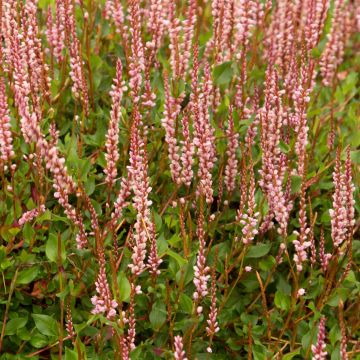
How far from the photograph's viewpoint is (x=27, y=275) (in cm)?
281

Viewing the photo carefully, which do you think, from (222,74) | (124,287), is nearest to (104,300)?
(124,287)

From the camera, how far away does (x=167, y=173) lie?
3.28 m

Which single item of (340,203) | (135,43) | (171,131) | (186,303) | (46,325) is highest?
(135,43)

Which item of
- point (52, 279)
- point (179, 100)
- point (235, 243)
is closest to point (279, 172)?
point (235, 243)

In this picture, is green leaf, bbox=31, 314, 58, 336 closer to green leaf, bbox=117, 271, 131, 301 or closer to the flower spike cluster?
green leaf, bbox=117, 271, 131, 301

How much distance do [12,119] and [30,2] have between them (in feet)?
2.00

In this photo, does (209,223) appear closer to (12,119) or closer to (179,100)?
(179,100)

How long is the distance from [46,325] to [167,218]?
74cm

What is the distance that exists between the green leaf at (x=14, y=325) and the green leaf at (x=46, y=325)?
0.39ft

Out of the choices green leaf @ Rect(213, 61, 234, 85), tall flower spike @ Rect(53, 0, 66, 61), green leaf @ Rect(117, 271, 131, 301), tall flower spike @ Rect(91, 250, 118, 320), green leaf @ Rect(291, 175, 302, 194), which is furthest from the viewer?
green leaf @ Rect(213, 61, 234, 85)

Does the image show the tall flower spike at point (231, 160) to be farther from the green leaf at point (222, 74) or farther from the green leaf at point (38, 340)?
the green leaf at point (38, 340)

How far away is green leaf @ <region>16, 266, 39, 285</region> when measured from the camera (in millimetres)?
2795

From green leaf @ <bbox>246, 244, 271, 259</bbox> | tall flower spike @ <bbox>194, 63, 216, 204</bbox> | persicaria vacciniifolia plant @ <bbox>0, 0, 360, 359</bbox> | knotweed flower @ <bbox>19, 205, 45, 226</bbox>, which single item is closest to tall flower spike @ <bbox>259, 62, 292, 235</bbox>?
persicaria vacciniifolia plant @ <bbox>0, 0, 360, 359</bbox>

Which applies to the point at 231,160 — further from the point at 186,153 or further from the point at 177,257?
the point at 177,257
